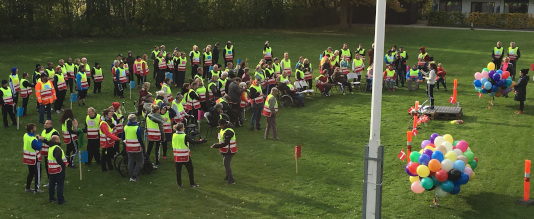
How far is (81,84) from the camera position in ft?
81.1

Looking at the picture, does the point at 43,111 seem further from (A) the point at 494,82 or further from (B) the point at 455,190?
(A) the point at 494,82

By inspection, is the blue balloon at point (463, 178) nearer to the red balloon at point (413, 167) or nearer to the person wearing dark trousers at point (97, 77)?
the red balloon at point (413, 167)

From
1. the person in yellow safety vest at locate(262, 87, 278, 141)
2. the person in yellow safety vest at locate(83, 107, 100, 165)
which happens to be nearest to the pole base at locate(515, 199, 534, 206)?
the person in yellow safety vest at locate(262, 87, 278, 141)

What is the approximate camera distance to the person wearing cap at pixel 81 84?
2472 cm

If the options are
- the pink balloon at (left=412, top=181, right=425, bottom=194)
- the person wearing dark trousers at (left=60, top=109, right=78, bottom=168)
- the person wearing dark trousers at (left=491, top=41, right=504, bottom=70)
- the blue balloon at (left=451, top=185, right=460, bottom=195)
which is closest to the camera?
the blue balloon at (left=451, top=185, right=460, bottom=195)

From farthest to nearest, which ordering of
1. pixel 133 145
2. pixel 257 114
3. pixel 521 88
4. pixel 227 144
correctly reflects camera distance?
pixel 521 88, pixel 257 114, pixel 133 145, pixel 227 144

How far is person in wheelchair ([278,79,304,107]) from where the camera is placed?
2525 cm

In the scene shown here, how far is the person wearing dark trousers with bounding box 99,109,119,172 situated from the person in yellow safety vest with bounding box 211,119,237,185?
309cm

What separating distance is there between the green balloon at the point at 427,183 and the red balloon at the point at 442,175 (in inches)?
7.2

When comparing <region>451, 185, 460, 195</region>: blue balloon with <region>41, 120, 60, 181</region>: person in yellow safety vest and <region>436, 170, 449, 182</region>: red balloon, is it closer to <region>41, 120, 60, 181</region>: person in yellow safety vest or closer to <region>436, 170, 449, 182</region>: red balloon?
<region>436, 170, 449, 182</region>: red balloon

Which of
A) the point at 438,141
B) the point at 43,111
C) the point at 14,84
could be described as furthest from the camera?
the point at 14,84

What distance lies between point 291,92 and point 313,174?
8457 millimetres

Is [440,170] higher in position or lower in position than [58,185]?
higher

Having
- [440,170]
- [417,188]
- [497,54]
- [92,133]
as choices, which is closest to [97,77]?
[92,133]
